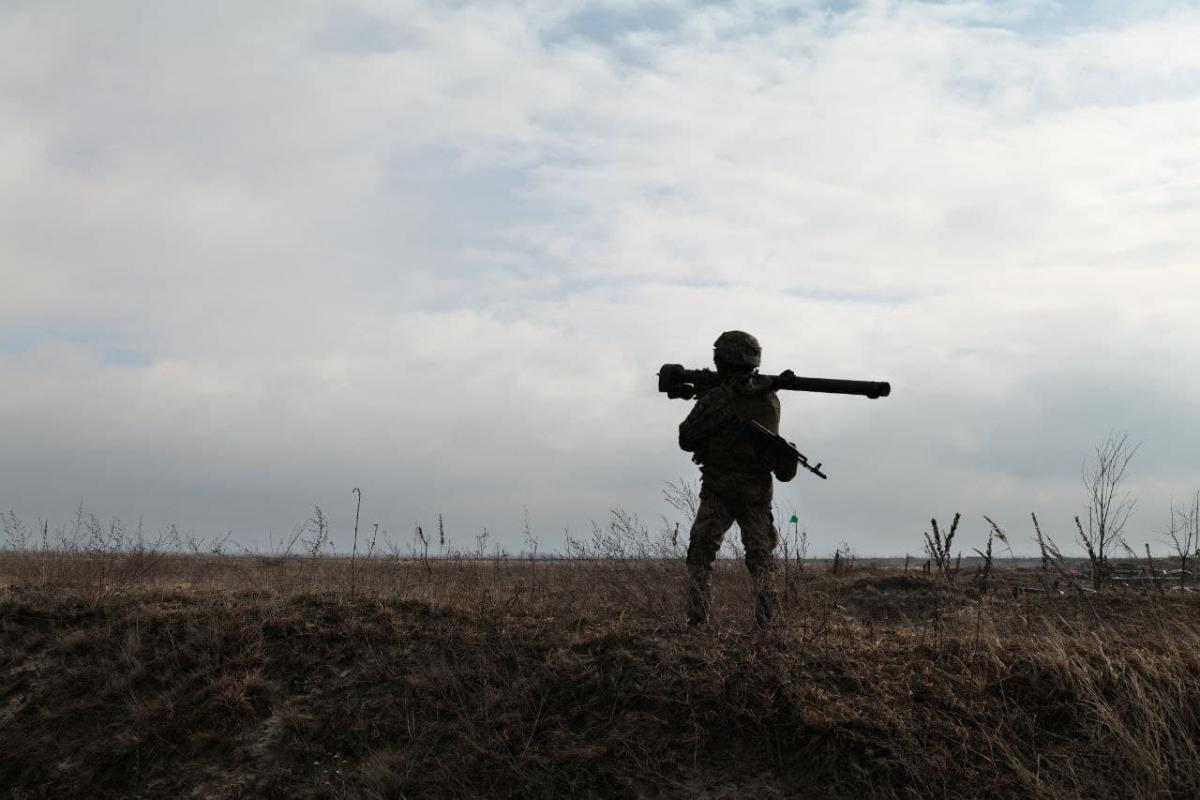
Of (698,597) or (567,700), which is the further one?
(698,597)

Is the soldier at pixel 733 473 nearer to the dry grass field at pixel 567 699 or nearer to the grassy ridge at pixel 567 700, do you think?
the dry grass field at pixel 567 699

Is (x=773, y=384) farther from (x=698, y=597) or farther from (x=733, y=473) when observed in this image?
(x=698, y=597)

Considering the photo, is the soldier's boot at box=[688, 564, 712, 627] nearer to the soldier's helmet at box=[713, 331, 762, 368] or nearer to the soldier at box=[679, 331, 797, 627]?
the soldier at box=[679, 331, 797, 627]

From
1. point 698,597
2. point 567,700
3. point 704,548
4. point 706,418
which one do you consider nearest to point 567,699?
point 567,700

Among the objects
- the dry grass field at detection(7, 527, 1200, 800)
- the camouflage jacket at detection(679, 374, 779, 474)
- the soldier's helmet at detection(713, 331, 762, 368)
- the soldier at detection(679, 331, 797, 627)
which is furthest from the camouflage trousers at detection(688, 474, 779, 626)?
the soldier's helmet at detection(713, 331, 762, 368)

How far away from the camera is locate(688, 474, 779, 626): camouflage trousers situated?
301 inches

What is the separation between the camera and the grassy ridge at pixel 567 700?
5.82 m

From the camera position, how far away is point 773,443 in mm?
7582

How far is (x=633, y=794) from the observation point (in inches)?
232

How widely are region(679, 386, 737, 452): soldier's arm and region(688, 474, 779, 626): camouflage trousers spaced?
0.32 meters

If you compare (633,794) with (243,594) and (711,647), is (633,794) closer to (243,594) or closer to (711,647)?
(711,647)

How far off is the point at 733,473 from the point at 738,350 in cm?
96

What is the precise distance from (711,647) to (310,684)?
117 inches

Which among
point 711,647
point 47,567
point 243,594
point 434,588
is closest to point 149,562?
point 47,567
